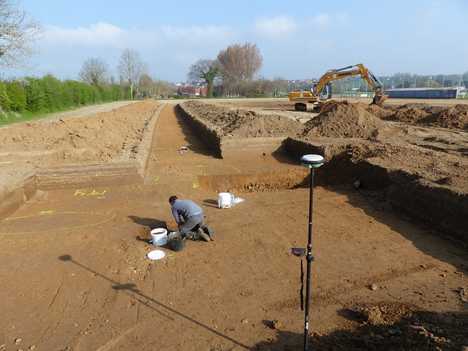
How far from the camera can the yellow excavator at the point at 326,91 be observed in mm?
22166

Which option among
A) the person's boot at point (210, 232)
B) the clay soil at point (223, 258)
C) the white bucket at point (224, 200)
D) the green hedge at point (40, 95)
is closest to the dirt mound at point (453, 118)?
the clay soil at point (223, 258)

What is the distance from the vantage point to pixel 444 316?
3.64 metres

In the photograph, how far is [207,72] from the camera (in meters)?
74.1

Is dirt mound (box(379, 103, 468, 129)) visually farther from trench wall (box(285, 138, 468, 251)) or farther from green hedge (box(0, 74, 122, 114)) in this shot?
green hedge (box(0, 74, 122, 114))

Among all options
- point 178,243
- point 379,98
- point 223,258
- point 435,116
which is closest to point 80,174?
point 178,243

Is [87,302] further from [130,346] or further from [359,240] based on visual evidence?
[359,240]

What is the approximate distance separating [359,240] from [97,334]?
14.2 feet

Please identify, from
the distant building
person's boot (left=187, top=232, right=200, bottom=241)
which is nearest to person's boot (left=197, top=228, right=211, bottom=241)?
person's boot (left=187, top=232, right=200, bottom=241)

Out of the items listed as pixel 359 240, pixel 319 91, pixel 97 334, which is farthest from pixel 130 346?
pixel 319 91

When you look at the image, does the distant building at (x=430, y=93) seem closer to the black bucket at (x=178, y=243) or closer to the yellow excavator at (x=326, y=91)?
the yellow excavator at (x=326, y=91)

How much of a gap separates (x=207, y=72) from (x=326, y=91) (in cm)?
5277

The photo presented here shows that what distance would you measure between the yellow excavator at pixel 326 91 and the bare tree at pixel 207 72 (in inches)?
1920

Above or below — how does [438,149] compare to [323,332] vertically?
above

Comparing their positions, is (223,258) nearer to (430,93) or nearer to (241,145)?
(241,145)
